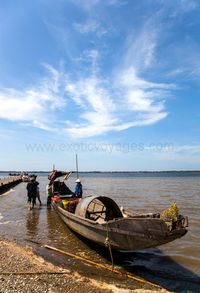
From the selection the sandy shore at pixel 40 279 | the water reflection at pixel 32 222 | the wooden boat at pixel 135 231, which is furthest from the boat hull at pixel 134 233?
the water reflection at pixel 32 222

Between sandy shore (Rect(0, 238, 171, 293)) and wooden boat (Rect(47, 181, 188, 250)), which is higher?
wooden boat (Rect(47, 181, 188, 250))

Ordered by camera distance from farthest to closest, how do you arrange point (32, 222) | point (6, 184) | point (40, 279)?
1. point (6, 184)
2. point (32, 222)
3. point (40, 279)

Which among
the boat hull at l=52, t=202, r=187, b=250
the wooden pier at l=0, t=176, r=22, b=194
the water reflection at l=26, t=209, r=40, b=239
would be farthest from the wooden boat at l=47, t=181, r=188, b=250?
the wooden pier at l=0, t=176, r=22, b=194

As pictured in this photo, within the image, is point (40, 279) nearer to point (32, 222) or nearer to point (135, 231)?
point (135, 231)

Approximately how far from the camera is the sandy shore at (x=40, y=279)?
25.8ft

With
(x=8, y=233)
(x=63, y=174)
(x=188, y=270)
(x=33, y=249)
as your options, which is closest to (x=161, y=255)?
(x=188, y=270)

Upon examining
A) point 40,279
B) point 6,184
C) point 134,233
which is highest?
point 6,184

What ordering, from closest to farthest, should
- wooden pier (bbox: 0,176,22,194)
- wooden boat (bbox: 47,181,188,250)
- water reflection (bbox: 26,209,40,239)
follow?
1. wooden boat (bbox: 47,181,188,250)
2. water reflection (bbox: 26,209,40,239)
3. wooden pier (bbox: 0,176,22,194)

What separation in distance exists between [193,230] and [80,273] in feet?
29.7

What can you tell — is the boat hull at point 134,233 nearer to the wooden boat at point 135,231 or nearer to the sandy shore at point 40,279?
the wooden boat at point 135,231

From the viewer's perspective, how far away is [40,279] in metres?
8.42

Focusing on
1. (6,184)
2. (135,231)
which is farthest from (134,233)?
(6,184)

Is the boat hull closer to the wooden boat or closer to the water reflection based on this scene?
the wooden boat

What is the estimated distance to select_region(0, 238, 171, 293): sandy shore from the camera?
25.8ft
